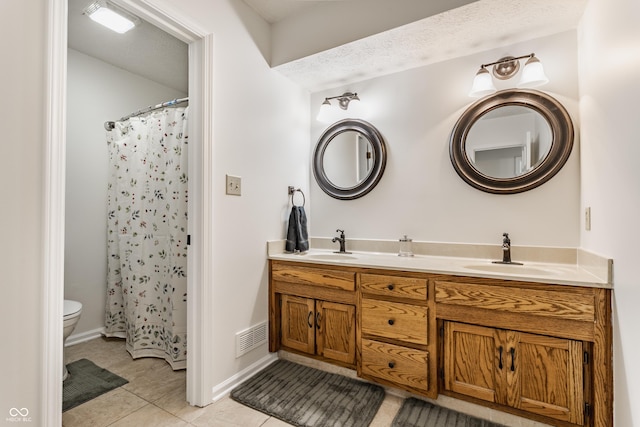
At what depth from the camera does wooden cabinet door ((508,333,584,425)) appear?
4.34ft

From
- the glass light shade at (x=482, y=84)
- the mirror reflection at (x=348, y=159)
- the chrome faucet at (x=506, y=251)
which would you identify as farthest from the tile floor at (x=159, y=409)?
the glass light shade at (x=482, y=84)

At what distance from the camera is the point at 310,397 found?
1723 millimetres

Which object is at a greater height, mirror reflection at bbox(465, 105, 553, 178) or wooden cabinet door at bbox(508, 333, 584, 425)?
mirror reflection at bbox(465, 105, 553, 178)

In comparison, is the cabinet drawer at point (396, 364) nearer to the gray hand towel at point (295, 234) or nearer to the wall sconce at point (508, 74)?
the gray hand towel at point (295, 234)

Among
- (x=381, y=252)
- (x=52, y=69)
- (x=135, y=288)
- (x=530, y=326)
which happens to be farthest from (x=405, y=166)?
(x=135, y=288)

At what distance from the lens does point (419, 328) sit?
1.64 m

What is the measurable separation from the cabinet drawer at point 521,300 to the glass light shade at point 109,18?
8.72 ft

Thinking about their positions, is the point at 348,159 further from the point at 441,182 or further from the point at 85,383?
the point at 85,383

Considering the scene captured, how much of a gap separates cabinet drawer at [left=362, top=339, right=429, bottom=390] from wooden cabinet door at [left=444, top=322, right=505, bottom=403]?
130 mm

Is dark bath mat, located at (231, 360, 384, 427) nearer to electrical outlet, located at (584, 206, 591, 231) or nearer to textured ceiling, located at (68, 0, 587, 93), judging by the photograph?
electrical outlet, located at (584, 206, 591, 231)

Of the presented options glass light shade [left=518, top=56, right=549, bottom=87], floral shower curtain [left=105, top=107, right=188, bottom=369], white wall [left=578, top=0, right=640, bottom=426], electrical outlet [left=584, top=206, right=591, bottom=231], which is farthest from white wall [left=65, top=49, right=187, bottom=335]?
electrical outlet [left=584, top=206, right=591, bottom=231]

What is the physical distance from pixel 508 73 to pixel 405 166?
87cm

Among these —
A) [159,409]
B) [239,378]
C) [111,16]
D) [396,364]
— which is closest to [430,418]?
[396,364]

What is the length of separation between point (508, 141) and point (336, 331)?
170 centimetres
